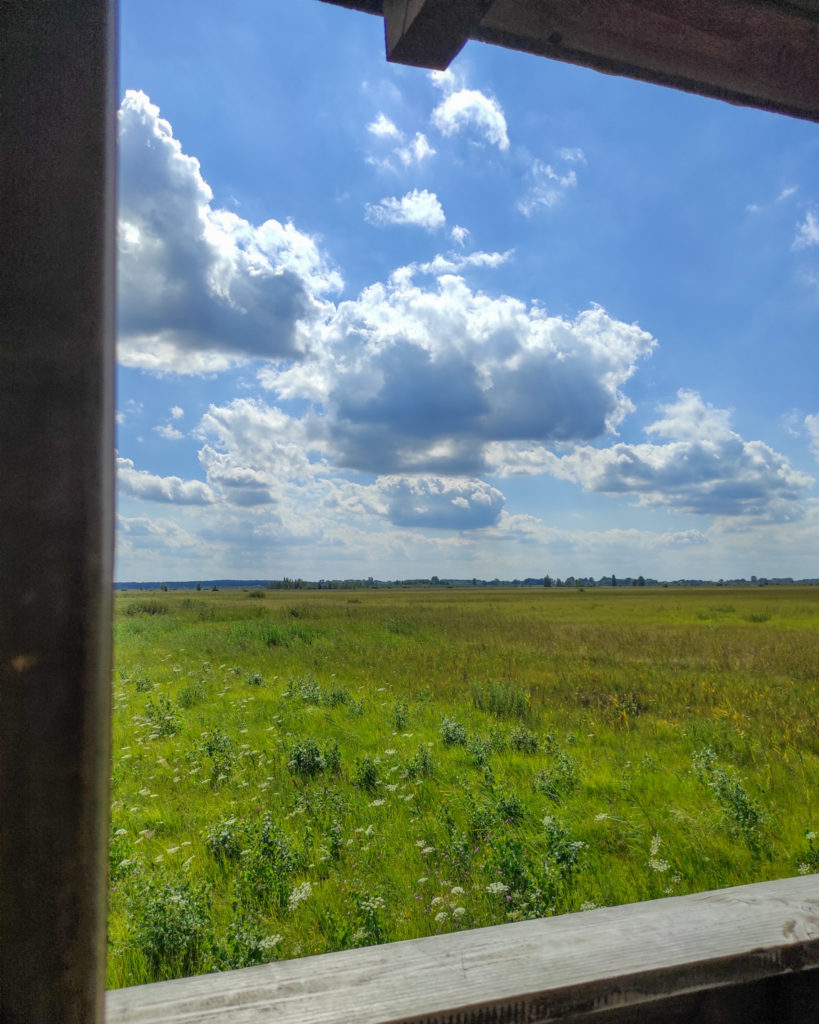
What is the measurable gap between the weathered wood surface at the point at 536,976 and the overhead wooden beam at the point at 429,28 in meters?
2.02

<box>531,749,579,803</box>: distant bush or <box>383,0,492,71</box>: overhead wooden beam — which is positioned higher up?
<box>383,0,492,71</box>: overhead wooden beam

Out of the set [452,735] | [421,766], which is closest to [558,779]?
[421,766]

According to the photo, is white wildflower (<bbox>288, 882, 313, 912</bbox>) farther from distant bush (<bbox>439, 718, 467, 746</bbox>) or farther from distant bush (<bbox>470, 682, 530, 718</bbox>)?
distant bush (<bbox>470, 682, 530, 718</bbox>)

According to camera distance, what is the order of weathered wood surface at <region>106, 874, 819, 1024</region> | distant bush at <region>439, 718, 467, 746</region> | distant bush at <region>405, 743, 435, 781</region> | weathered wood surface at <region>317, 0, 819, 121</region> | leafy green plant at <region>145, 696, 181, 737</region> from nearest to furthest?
weathered wood surface at <region>106, 874, 819, 1024</region> < weathered wood surface at <region>317, 0, 819, 121</region> < distant bush at <region>405, 743, 435, 781</region> < distant bush at <region>439, 718, 467, 746</region> < leafy green plant at <region>145, 696, 181, 737</region>

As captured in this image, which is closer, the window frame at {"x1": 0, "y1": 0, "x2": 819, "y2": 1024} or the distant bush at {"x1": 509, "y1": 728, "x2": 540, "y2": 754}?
the window frame at {"x1": 0, "y1": 0, "x2": 819, "y2": 1024}

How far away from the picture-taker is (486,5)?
1.30 meters

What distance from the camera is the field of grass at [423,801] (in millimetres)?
3330

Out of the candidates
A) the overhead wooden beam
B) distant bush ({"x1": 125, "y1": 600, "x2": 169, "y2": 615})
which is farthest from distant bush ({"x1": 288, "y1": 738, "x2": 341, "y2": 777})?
distant bush ({"x1": 125, "y1": 600, "x2": 169, "y2": 615})

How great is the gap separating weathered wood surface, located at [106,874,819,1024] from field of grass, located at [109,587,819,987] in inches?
66.7

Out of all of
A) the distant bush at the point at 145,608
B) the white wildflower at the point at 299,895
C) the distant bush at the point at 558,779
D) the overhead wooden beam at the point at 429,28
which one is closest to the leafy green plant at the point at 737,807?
the distant bush at the point at 558,779

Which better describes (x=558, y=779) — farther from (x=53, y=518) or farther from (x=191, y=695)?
(x=191, y=695)

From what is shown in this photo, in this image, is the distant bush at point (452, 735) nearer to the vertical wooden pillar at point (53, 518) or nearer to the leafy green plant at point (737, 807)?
the leafy green plant at point (737, 807)

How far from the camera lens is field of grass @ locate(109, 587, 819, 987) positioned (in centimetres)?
333

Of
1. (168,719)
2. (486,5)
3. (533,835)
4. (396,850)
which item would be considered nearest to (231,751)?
(168,719)
